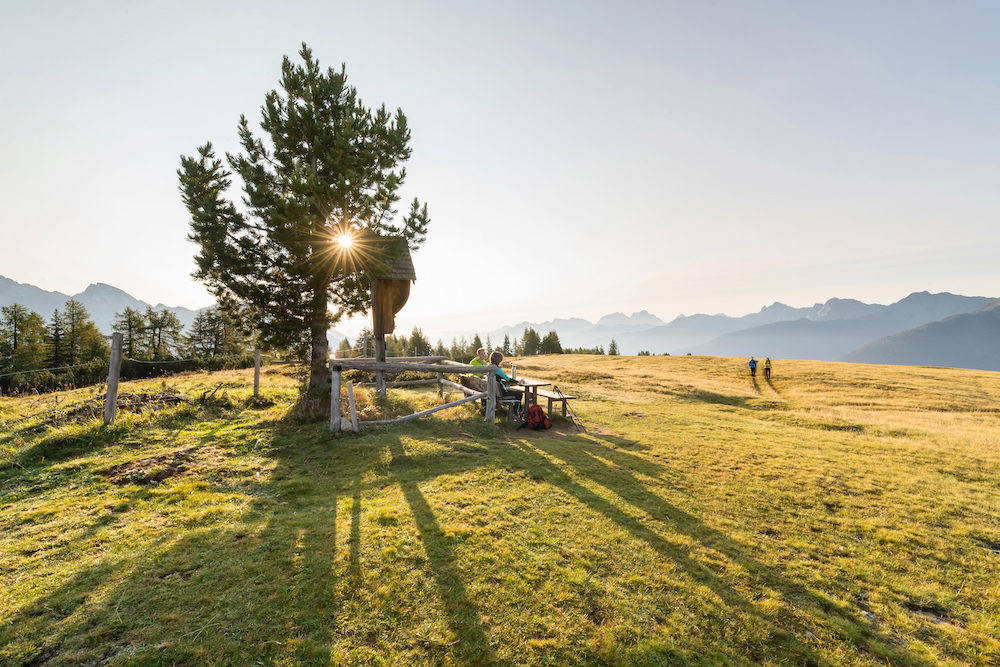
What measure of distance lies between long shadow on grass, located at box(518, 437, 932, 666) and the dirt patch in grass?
7.41 m

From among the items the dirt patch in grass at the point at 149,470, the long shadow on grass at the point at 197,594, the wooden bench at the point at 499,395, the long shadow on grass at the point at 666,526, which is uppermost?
the wooden bench at the point at 499,395

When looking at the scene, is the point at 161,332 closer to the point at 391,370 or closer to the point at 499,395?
the point at 391,370

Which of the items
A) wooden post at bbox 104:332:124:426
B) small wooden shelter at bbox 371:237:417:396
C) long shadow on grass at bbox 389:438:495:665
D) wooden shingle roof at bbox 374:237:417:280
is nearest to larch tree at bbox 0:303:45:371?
wooden post at bbox 104:332:124:426

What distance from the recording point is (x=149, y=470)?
7.38 metres

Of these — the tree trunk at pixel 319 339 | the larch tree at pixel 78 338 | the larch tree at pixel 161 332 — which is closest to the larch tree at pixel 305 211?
the tree trunk at pixel 319 339

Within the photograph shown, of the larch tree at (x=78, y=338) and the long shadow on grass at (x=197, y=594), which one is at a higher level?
the larch tree at (x=78, y=338)

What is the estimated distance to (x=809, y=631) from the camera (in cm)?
417

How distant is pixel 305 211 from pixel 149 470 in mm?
8062

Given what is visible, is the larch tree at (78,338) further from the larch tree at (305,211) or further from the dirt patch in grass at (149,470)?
the dirt patch in grass at (149,470)

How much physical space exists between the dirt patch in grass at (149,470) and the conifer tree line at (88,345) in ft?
88.7

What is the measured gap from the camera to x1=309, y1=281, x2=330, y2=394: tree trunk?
1405cm

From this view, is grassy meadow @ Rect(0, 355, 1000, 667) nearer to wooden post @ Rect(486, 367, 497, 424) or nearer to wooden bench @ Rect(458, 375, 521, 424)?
wooden post @ Rect(486, 367, 497, 424)

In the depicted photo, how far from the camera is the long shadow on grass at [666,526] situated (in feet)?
13.7

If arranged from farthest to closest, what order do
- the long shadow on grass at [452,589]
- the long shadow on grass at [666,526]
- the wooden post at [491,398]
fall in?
the wooden post at [491,398] < the long shadow on grass at [666,526] < the long shadow on grass at [452,589]
